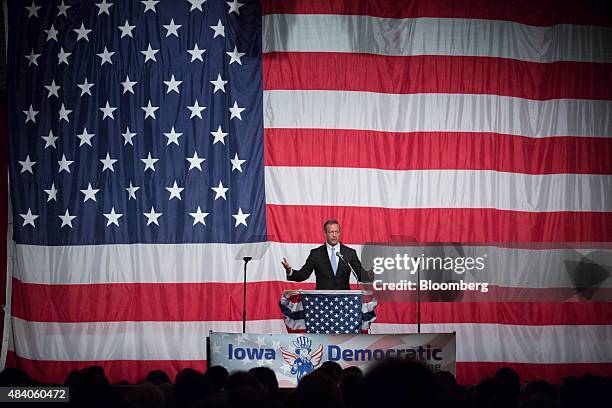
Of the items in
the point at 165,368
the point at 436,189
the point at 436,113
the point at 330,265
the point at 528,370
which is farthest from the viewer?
the point at 436,113

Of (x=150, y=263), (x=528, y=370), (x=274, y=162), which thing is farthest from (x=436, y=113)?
(x=150, y=263)

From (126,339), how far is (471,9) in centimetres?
573

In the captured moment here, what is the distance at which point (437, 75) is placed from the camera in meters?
9.62

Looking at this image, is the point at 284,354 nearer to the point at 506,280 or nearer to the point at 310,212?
the point at 310,212

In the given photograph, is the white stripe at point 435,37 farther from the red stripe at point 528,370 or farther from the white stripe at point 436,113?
the red stripe at point 528,370

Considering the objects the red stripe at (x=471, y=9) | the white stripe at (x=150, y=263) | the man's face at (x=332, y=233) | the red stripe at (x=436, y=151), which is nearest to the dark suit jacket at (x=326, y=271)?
the man's face at (x=332, y=233)

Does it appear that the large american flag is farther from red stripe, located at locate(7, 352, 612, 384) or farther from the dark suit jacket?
the dark suit jacket

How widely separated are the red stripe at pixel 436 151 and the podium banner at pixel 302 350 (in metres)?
3.25

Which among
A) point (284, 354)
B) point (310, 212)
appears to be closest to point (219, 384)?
point (284, 354)

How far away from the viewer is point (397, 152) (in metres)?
9.52

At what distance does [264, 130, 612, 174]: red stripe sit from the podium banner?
3.25 metres

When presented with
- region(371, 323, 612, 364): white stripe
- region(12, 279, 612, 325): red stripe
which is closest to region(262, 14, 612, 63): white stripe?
region(12, 279, 612, 325): red stripe

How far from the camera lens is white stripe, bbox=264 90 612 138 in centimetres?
948

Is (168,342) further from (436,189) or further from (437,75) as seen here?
(437,75)
